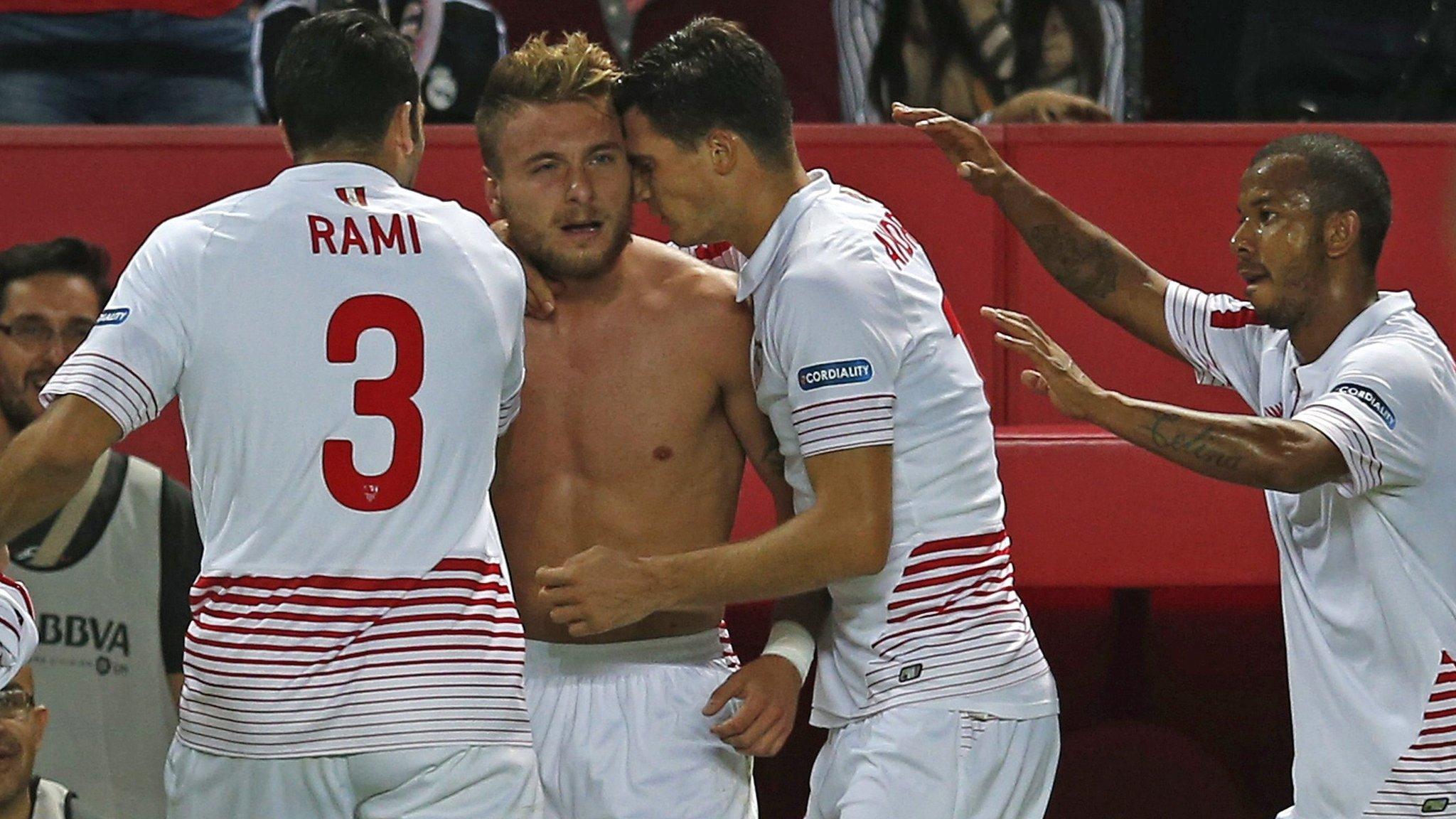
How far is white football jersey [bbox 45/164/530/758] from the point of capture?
2.30m

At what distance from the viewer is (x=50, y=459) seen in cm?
219

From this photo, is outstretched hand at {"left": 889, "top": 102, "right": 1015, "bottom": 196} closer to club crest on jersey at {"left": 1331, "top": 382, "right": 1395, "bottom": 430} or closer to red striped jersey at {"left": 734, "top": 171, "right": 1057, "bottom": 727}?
red striped jersey at {"left": 734, "top": 171, "right": 1057, "bottom": 727}

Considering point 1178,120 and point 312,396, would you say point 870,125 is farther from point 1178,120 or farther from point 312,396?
point 312,396

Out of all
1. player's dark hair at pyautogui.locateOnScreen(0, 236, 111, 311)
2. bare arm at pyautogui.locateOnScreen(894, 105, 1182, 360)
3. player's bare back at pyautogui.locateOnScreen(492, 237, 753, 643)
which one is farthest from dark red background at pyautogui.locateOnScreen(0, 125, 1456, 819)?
player's bare back at pyautogui.locateOnScreen(492, 237, 753, 643)

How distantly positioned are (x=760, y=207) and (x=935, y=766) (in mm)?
854

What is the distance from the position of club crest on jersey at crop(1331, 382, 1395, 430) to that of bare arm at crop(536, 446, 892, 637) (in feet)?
2.43

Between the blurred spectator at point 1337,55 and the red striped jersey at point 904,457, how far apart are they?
2215mm

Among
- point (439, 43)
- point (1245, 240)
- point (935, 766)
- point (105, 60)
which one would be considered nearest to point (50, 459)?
point (935, 766)

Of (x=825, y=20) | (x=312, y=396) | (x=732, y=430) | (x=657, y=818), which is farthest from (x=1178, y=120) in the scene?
(x=312, y=396)

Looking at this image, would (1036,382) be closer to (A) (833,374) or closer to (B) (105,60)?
(A) (833,374)

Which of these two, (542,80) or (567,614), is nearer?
(567,614)

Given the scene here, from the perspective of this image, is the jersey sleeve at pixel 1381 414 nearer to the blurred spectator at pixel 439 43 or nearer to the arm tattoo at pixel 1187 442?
the arm tattoo at pixel 1187 442

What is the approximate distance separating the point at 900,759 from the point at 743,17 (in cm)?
263

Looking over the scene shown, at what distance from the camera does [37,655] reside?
11.8ft
